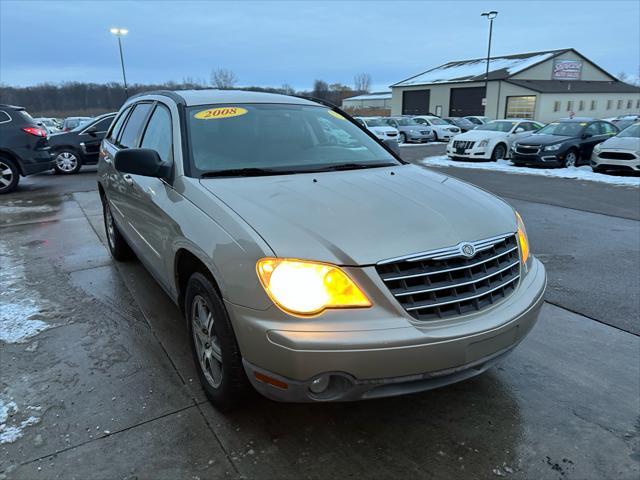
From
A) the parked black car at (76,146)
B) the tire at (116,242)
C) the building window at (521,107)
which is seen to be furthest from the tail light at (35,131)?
the building window at (521,107)

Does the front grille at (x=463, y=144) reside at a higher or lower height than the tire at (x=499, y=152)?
higher

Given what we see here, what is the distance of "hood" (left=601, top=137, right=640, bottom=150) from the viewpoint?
41.5 feet

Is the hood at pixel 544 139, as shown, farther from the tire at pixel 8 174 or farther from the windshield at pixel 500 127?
the tire at pixel 8 174

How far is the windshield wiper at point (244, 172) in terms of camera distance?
2.92 metres

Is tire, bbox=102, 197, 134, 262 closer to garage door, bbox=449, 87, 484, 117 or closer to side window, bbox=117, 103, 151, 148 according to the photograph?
side window, bbox=117, 103, 151, 148

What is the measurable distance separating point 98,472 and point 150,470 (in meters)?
0.23

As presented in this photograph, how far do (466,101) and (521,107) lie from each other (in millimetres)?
5623

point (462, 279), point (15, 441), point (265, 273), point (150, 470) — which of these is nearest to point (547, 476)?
point (462, 279)

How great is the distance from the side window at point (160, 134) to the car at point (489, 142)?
1417 centimetres

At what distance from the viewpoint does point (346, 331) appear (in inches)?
78.9

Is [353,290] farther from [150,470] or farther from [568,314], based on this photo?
[568,314]

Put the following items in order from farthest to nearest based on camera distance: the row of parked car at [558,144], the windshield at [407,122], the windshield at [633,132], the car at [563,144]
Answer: the windshield at [407,122] < the car at [563,144] < the windshield at [633,132] < the row of parked car at [558,144]

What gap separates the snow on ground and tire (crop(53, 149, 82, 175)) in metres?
10.7

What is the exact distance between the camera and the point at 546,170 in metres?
14.0
